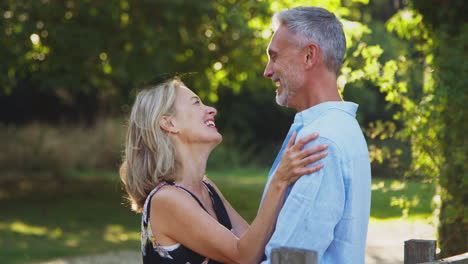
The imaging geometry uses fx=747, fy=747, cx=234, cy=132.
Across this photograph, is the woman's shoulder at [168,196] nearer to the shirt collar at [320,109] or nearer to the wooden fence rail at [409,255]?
the shirt collar at [320,109]

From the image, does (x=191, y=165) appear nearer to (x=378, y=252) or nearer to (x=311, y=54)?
(x=311, y=54)

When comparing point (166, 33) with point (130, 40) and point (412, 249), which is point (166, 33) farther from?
point (412, 249)

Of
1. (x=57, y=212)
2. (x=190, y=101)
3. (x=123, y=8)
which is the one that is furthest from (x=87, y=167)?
(x=190, y=101)

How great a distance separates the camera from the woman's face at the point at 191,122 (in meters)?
3.31

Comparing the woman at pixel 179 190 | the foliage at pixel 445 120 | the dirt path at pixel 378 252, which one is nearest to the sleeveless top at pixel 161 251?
the woman at pixel 179 190

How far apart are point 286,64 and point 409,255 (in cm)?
111

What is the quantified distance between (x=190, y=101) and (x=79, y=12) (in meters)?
11.0

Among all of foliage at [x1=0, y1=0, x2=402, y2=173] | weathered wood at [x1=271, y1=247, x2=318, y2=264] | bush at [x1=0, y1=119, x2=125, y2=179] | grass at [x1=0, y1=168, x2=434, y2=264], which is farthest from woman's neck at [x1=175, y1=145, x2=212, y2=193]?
bush at [x1=0, y1=119, x2=125, y2=179]

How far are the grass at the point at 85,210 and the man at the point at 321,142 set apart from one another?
373 cm

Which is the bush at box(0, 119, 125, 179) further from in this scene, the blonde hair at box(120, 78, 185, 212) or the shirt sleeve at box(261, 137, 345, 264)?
the shirt sleeve at box(261, 137, 345, 264)

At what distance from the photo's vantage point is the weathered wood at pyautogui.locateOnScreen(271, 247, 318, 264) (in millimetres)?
2129

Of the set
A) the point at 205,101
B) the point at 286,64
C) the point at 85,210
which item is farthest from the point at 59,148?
the point at 286,64

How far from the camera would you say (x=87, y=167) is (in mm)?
22438

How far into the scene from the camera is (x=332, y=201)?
8.11 ft
